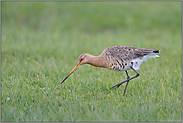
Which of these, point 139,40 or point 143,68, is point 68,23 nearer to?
point 139,40

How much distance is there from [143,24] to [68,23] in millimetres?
4367

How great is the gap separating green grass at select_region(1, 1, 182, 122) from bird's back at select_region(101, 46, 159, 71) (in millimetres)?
711

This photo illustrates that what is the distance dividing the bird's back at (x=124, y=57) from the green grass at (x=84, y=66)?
2.33 ft

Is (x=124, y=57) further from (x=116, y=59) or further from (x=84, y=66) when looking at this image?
(x=84, y=66)

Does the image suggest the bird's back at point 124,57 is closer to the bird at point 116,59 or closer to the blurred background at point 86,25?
the bird at point 116,59

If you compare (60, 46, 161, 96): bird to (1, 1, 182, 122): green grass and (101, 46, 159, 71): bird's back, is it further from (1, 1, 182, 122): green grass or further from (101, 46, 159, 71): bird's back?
(1, 1, 182, 122): green grass

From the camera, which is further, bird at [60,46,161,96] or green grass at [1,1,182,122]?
bird at [60,46,161,96]

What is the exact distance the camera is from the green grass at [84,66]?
5.83 metres

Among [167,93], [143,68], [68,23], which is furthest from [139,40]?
[167,93]

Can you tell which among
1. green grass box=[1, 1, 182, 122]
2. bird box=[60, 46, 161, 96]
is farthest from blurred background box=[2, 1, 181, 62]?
bird box=[60, 46, 161, 96]

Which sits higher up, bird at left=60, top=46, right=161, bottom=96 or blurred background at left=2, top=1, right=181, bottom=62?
blurred background at left=2, top=1, right=181, bottom=62

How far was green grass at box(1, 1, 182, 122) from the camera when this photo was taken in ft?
19.1

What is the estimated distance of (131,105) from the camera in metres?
5.96

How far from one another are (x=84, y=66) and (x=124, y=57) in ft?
8.31
